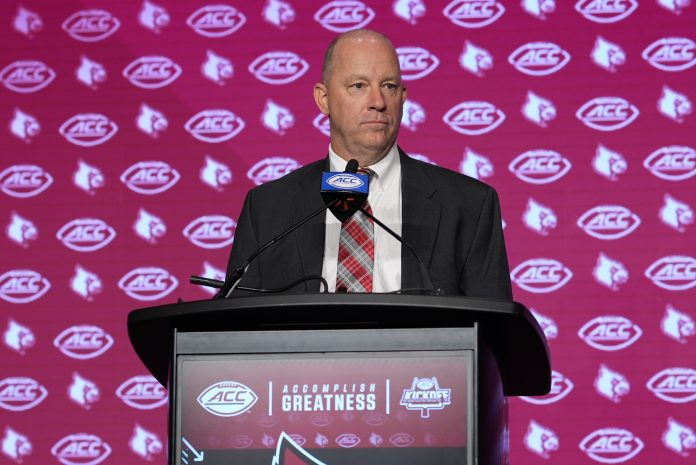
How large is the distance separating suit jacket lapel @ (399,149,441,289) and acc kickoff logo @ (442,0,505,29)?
1.99 m

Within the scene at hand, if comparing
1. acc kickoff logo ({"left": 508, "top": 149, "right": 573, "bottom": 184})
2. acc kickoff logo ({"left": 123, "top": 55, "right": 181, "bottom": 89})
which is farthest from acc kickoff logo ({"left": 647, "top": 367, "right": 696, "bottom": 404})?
acc kickoff logo ({"left": 123, "top": 55, "right": 181, "bottom": 89})

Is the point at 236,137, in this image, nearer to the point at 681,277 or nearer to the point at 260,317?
the point at 681,277

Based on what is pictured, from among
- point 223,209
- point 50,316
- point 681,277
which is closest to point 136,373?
point 50,316

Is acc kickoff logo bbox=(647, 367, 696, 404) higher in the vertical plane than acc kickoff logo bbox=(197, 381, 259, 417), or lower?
lower

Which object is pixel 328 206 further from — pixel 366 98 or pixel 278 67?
pixel 278 67

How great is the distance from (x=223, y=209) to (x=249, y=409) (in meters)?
2.83

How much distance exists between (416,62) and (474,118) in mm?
313

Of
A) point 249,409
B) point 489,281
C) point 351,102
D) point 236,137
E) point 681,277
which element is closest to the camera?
point 249,409

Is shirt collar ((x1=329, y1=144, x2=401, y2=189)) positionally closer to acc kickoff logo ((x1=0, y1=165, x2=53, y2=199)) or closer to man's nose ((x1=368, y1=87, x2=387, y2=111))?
man's nose ((x1=368, y1=87, x2=387, y2=111))

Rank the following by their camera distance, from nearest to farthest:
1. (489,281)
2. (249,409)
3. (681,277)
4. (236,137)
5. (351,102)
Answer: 1. (249,409)
2. (489,281)
3. (351,102)
4. (681,277)
5. (236,137)

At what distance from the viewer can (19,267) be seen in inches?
178

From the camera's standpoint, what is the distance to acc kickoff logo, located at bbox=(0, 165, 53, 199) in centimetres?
456

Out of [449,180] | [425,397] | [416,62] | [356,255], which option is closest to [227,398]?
[425,397]

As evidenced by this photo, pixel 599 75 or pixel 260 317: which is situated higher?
pixel 599 75
